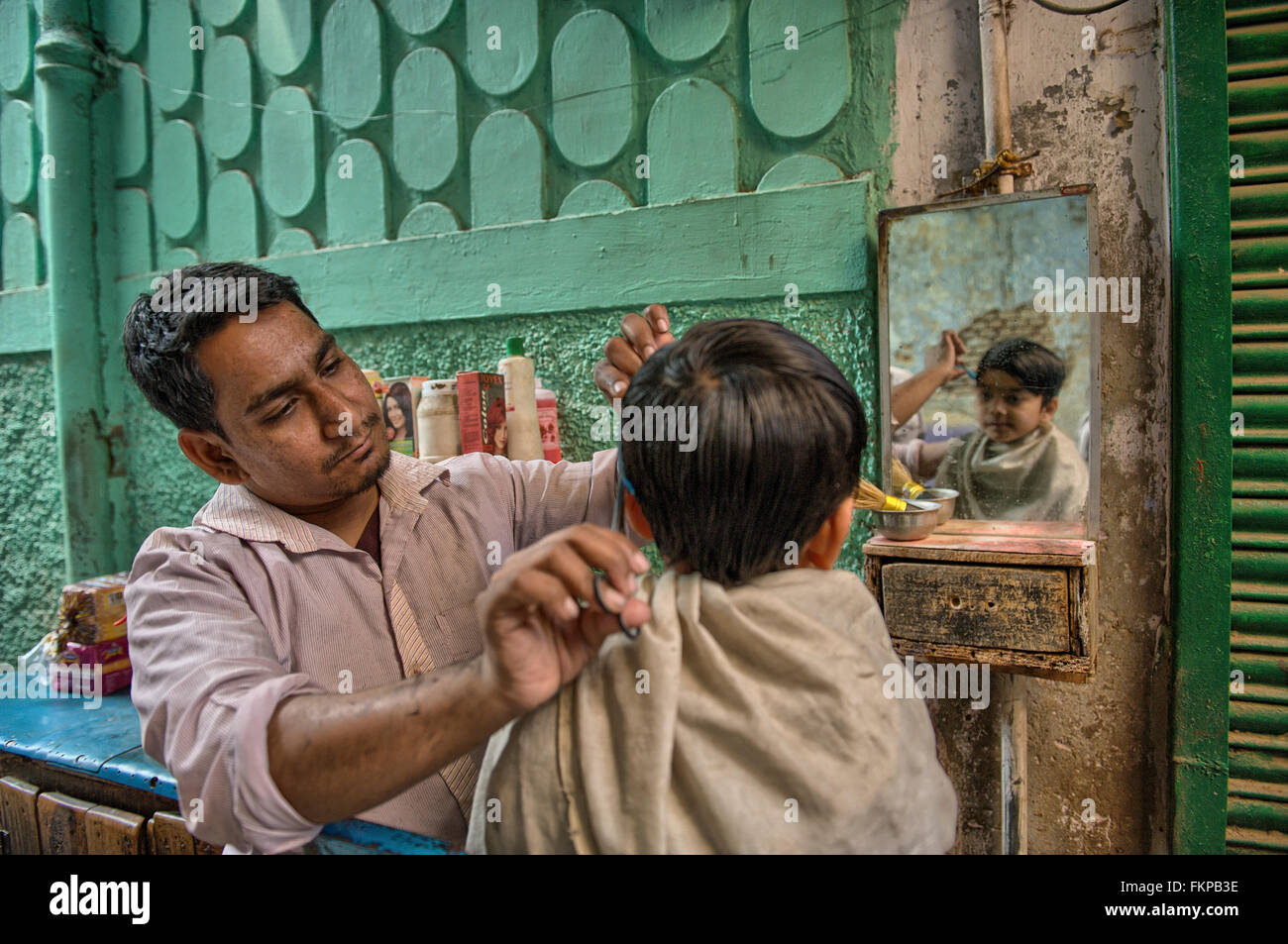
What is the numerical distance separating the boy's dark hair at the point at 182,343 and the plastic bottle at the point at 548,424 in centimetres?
81

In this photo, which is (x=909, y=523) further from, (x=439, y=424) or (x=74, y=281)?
(x=74, y=281)

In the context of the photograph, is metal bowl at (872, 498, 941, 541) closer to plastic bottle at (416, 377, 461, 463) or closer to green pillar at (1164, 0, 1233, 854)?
green pillar at (1164, 0, 1233, 854)

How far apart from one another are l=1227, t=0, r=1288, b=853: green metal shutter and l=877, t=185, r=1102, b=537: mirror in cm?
23

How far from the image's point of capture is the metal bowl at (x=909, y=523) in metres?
1.54

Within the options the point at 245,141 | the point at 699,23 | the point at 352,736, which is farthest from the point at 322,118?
the point at 352,736

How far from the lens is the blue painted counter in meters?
1.69

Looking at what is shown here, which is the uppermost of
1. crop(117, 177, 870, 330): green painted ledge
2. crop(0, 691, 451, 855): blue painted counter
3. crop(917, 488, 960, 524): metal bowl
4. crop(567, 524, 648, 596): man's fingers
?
crop(117, 177, 870, 330): green painted ledge

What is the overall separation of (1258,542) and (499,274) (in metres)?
1.95

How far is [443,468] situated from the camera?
1.50 m

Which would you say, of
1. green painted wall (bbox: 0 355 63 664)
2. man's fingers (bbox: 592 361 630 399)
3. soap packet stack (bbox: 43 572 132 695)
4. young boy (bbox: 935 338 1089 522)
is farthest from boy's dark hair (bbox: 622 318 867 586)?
green painted wall (bbox: 0 355 63 664)

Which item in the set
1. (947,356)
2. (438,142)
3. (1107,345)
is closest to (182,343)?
(438,142)

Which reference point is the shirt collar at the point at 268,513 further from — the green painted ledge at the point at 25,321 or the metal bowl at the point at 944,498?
the green painted ledge at the point at 25,321

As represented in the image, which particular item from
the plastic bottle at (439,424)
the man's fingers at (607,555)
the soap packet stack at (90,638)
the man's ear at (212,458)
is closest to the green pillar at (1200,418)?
the man's fingers at (607,555)
